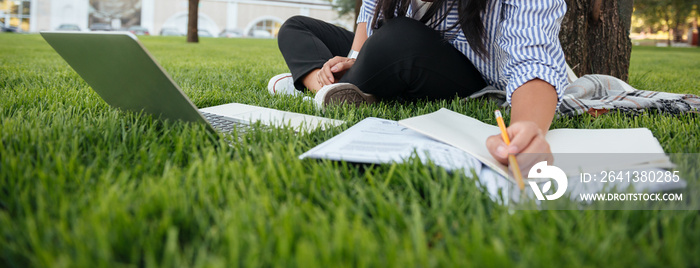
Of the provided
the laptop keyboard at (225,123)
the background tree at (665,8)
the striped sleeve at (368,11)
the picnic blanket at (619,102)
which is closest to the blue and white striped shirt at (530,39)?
the picnic blanket at (619,102)

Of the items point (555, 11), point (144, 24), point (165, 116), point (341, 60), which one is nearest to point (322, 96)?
point (341, 60)

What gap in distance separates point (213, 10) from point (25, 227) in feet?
117

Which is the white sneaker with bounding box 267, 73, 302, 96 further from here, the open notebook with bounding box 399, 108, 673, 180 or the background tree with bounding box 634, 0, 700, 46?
the background tree with bounding box 634, 0, 700, 46

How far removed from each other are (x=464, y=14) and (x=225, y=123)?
791mm

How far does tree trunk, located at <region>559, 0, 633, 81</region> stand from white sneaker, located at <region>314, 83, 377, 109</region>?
1.29 meters

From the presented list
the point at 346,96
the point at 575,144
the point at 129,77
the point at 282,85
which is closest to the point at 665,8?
the point at 282,85

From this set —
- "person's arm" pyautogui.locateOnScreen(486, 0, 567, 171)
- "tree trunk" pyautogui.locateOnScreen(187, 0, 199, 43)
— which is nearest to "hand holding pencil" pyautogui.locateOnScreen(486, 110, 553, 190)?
"person's arm" pyautogui.locateOnScreen(486, 0, 567, 171)

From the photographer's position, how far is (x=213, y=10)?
112ft

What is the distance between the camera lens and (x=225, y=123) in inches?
55.2

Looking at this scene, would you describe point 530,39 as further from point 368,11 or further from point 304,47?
point 304,47

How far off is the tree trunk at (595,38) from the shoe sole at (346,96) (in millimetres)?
1247

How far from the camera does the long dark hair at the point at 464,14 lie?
1521mm

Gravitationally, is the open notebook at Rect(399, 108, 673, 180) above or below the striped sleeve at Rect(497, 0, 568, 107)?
below

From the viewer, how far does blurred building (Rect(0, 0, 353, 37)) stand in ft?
99.6
